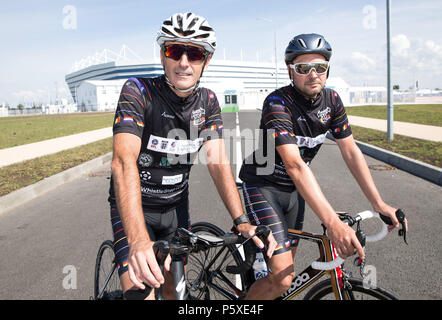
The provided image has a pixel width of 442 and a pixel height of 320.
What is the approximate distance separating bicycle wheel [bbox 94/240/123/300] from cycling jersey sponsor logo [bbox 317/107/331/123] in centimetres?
183

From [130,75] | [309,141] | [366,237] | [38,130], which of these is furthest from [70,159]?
[130,75]

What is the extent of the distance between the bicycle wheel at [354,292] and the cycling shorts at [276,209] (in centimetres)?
34

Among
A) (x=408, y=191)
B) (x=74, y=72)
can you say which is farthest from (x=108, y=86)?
(x=408, y=191)

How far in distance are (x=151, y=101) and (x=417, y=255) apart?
3.48 meters

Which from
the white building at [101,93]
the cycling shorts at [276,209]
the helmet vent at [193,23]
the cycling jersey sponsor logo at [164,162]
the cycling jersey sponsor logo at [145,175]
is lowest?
the cycling shorts at [276,209]

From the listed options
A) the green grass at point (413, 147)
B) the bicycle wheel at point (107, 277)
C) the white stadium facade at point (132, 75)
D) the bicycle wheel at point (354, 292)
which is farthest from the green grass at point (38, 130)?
the white stadium facade at point (132, 75)

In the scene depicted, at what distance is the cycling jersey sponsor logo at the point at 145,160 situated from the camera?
240 centimetres

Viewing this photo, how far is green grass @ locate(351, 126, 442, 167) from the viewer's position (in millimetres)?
9367

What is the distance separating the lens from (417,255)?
416cm

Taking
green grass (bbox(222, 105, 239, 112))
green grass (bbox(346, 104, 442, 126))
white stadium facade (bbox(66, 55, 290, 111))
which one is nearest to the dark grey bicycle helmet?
green grass (bbox(346, 104, 442, 126))

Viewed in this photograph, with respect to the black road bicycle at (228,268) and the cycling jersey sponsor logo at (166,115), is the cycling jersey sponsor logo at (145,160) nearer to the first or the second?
the cycling jersey sponsor logo at (166,115)

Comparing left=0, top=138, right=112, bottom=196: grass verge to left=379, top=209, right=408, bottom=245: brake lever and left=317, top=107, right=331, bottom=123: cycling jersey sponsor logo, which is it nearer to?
left=317, top=107, right=331, bottom=123: cycling jersey sponsor logo

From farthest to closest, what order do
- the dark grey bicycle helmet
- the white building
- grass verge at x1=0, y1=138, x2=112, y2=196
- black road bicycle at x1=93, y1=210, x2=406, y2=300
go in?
the white building, grass verge at x1=0, y1=138, x2=112, y2=196, the dark grey bicycle helmet, black road bicycle at x1=93, y1=210, x2=406, y2=300

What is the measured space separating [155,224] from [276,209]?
0.89 meters
